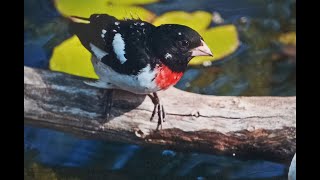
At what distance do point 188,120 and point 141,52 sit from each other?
0.43m

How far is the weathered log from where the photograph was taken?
117 inches

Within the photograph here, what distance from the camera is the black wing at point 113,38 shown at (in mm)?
2928

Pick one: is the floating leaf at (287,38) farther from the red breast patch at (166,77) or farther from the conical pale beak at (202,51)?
the red breast patch at (166,77)

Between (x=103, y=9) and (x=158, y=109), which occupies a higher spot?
(x=103, y=9)

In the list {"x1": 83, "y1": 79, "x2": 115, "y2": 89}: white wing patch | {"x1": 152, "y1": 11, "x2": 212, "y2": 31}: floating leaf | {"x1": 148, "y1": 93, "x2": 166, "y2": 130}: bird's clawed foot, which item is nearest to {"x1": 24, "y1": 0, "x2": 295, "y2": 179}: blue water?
{"x1": 152, "y1": 11, "x2": 212, "y2": 31}: floating leaf

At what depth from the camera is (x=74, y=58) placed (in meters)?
3.00

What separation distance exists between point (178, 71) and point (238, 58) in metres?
0.32

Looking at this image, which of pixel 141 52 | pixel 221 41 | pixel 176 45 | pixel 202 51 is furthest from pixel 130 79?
pixel 221 41

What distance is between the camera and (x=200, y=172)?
2994 millimetres

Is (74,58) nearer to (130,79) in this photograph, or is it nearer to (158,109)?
(130,79)

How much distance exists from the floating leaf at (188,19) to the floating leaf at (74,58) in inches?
15.9

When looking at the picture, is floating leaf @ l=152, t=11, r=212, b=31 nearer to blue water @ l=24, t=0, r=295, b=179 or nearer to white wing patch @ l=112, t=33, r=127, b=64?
blue water @ l=24, t=0, r=295, b=179

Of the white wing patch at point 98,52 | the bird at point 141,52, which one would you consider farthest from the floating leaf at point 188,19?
the white wing patch at point 98,52
